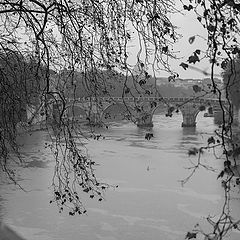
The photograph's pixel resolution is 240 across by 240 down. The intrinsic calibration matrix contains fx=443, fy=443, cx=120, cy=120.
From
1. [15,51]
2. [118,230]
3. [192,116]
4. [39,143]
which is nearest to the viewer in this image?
[15,51]

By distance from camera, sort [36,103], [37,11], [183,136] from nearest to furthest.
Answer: [37,11] → [36,103] → [183,136]

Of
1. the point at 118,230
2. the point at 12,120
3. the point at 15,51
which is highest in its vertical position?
the point at 15,51

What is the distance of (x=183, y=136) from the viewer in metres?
11.9

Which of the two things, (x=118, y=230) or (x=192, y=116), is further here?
(x=192, y=116)

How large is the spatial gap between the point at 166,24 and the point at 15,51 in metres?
0.78

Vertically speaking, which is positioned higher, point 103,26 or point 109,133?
point 103,26

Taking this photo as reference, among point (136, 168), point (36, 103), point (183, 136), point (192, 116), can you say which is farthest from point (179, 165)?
point (192, 116)

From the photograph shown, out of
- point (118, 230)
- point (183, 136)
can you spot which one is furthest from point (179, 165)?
point (183, 136)

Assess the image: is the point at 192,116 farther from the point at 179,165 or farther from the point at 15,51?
the point at 15,51

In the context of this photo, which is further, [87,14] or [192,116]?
[192,116]

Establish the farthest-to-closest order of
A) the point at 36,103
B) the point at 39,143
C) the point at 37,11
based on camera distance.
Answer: the point at 39,143
the point at 36,103
the point at 37,11

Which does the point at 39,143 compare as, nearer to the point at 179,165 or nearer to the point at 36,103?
the point at 179,165

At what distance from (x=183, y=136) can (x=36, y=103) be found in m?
10.2

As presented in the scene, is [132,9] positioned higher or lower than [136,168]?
higher
